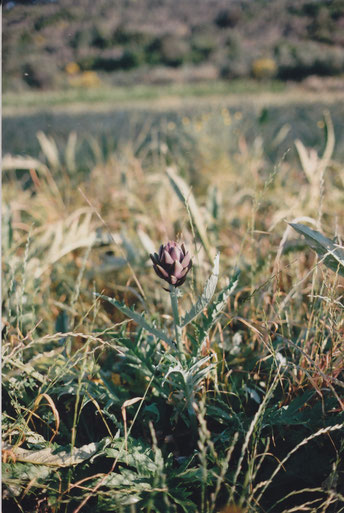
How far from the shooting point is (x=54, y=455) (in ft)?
1.54

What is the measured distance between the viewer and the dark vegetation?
0.94 meters

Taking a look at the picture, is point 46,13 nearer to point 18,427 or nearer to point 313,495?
point 18,427

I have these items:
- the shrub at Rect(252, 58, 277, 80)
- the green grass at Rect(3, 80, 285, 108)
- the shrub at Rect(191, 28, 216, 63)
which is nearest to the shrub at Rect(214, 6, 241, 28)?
the green grass at Rect(3, 80, 285, 108)

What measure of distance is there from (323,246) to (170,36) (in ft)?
21.5

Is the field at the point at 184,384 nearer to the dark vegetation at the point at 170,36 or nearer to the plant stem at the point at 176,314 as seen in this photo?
the plant stem at the point at 176,314

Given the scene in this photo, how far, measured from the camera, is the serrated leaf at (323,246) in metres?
→ 0.52

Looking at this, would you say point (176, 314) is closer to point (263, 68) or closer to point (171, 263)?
point (171, 263)

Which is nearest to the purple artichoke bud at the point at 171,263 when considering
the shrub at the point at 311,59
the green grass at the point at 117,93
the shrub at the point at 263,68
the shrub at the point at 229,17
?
the shrub at the point at 229,17

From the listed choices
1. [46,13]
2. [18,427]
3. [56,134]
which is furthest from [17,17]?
[56,134]

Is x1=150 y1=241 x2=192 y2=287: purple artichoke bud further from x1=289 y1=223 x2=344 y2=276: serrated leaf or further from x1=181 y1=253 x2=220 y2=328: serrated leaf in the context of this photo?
x1=289 y1=223 x2=344 y2=276: serrated leaf

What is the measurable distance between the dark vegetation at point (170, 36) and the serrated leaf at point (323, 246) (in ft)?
1.73

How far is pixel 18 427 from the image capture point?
50cm

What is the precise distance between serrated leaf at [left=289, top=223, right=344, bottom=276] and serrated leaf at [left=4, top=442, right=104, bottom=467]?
0.37 m

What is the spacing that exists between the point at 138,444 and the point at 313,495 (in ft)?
0.68
